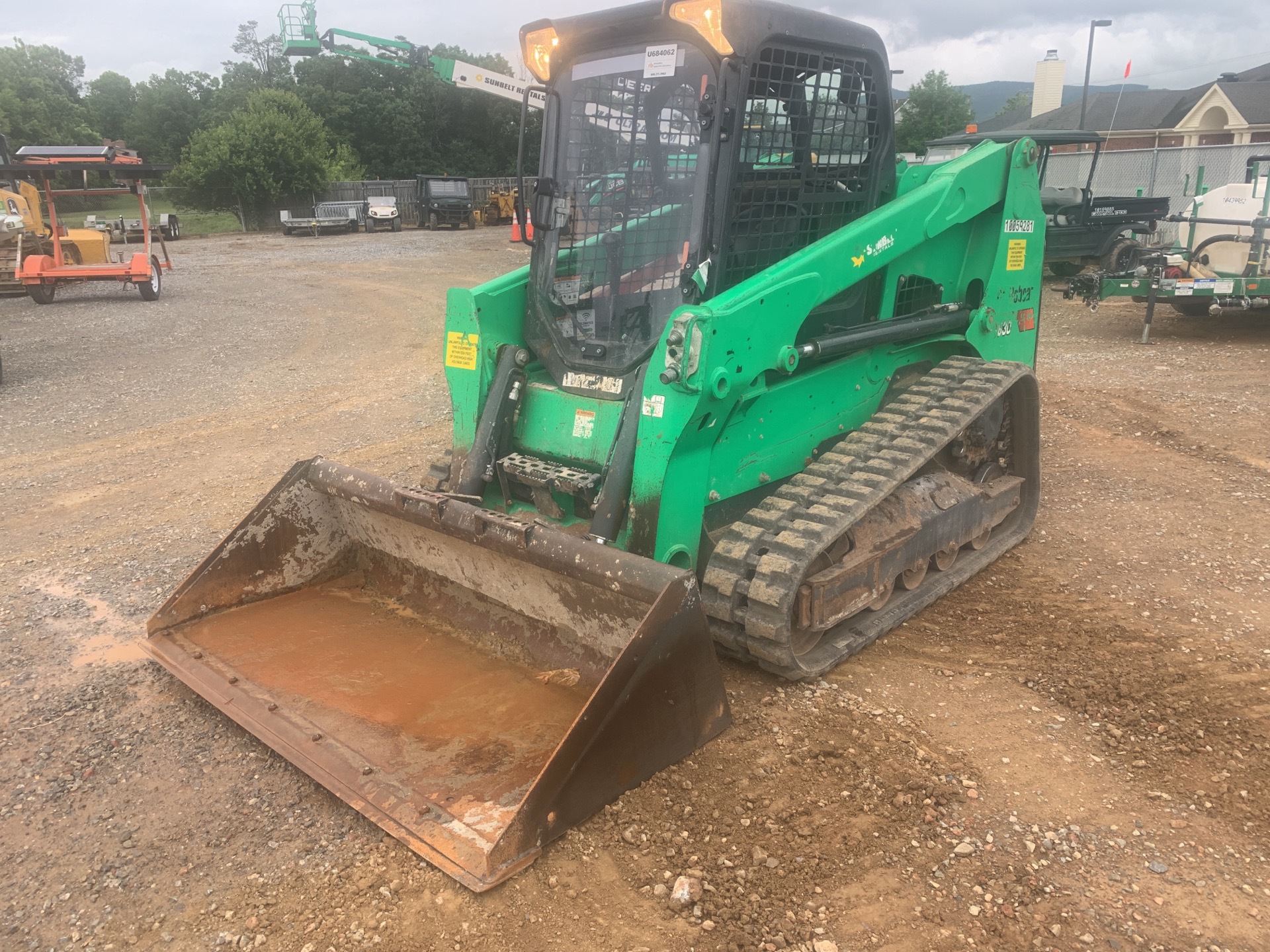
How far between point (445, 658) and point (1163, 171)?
18394 mm

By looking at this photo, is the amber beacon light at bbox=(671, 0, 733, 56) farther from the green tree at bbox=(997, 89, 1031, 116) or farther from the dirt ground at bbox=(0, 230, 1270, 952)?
the green tree at bbox=(997, 89, 1031, 116)

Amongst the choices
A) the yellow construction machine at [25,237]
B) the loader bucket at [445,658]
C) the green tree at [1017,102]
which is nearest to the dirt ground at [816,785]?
the loader bucket at [445,658]

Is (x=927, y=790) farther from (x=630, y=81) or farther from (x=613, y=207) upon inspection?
(x=630, y=81)

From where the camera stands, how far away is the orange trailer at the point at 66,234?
45.5 feet

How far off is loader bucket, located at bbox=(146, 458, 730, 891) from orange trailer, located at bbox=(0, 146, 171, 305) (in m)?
12.2

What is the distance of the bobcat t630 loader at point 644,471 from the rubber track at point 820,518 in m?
0.02

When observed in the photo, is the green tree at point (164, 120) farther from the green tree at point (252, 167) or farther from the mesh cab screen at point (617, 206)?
the mesh cab screen at point (617, 206)

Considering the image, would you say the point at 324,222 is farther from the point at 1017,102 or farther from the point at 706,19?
the point at 1017,102

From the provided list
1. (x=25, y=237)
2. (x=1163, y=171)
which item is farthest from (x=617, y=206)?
(x=1163, y=171)

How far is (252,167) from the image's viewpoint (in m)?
35.3

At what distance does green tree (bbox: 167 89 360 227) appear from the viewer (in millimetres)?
35312

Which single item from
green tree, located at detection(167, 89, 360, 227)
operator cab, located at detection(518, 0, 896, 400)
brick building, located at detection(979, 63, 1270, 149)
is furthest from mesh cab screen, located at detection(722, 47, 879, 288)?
green tree, located at detection(167, 89, 360, 227)

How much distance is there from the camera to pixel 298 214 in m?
36.0

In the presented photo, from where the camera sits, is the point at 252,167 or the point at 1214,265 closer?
the point at 1214,265
